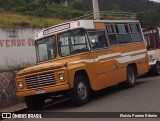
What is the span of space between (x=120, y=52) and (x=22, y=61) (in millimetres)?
5257

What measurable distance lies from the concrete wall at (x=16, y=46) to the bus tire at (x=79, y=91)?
575cm

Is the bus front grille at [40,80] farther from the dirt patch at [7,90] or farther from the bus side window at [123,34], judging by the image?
the bus side window at [123,34]

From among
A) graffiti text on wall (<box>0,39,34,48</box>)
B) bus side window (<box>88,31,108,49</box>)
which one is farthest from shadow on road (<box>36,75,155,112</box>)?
graffiti text on wall (<box>0,39,34,48</box>)

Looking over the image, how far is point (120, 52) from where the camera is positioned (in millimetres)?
15133

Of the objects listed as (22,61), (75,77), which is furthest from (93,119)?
(22,61)

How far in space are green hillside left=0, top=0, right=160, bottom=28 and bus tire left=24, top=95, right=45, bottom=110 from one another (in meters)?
9.31

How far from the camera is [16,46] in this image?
58.3ft

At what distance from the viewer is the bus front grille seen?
11.6 meters

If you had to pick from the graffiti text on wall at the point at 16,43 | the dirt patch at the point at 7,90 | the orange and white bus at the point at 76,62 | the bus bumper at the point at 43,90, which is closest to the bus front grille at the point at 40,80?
the orange and white bus at the point at 76,62

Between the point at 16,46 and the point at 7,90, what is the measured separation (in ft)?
13.4

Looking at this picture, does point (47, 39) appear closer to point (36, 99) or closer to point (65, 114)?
point (36, 99)

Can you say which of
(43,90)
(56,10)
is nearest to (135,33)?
(43,90)

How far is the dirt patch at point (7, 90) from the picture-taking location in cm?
1380

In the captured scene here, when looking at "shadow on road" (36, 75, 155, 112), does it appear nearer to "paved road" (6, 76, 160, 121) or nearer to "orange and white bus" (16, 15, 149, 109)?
"paved road" (6, 76, 160, 121)
